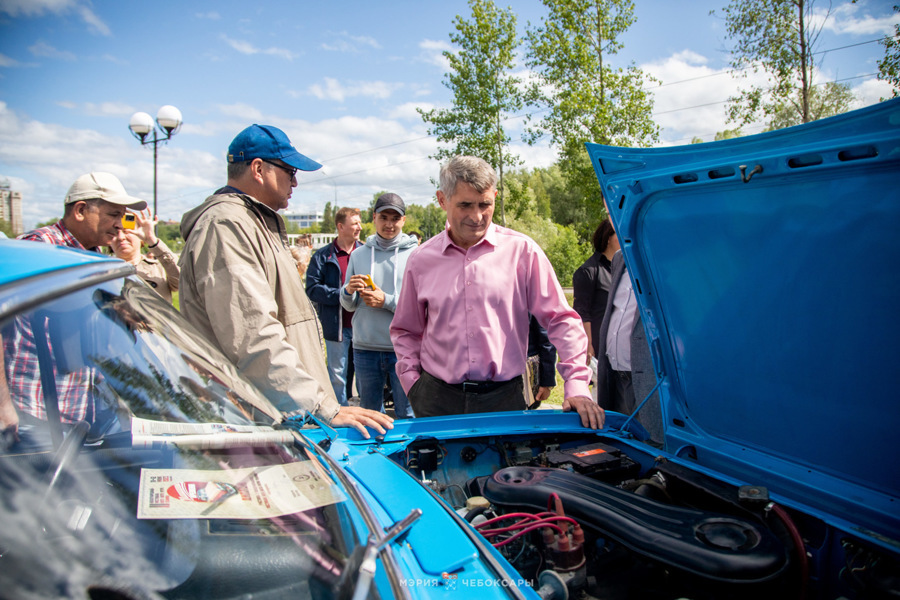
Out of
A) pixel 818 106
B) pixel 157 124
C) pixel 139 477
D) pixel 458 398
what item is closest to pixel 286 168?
pixel 458 398

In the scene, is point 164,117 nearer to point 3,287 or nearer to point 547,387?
point 547,387

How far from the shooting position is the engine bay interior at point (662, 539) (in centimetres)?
130

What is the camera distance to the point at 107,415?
3.83 feet

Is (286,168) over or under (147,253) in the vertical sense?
over

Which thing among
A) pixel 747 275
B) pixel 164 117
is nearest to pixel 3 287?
pixel 747 275

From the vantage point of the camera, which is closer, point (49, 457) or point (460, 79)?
point (49, 457)

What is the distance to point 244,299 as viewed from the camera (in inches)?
75.2

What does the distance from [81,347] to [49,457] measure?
0.23 metres

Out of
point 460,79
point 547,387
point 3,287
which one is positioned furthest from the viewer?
point 460,79

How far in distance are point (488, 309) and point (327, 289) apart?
2668mm

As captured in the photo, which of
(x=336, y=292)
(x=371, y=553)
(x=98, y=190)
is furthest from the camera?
(x=336, y=292)

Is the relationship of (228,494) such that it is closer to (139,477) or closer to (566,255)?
(139,477)

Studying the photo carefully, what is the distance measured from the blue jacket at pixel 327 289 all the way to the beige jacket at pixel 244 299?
2.69 meters

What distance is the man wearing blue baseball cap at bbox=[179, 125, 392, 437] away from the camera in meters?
1.88
